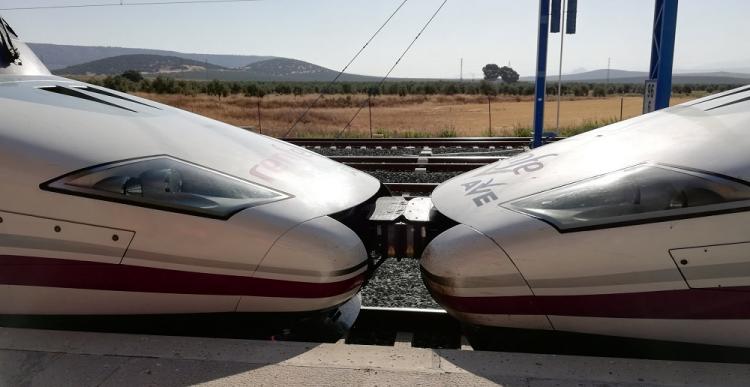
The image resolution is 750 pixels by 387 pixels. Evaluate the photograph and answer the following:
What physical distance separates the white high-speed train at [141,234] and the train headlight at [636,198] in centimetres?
125

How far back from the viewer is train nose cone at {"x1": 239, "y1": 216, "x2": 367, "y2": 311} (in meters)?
3.38

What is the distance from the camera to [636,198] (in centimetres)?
309

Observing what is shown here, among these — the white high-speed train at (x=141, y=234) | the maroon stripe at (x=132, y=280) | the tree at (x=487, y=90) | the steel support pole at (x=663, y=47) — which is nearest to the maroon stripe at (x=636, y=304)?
the white high-speed train at (x=141, y=234)

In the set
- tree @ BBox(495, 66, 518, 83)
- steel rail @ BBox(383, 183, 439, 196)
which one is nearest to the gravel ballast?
steel rail @ BBox(383, 183, 439, 196)

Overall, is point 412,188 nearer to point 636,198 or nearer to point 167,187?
point 167,187

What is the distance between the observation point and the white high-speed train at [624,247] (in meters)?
2.89

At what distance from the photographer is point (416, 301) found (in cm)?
476

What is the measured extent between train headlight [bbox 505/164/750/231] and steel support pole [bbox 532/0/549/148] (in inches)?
384

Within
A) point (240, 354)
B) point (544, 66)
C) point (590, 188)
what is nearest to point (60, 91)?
point (240, 354)

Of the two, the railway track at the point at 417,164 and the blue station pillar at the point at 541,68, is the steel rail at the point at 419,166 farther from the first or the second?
the blue station pillar at the point at 541,68

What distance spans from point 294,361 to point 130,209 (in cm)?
130

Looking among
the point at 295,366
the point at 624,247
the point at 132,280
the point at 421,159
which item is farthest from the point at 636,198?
the point at 421,159

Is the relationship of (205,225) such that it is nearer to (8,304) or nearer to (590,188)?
(8,304)

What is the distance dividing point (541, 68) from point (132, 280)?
38.9 ft
